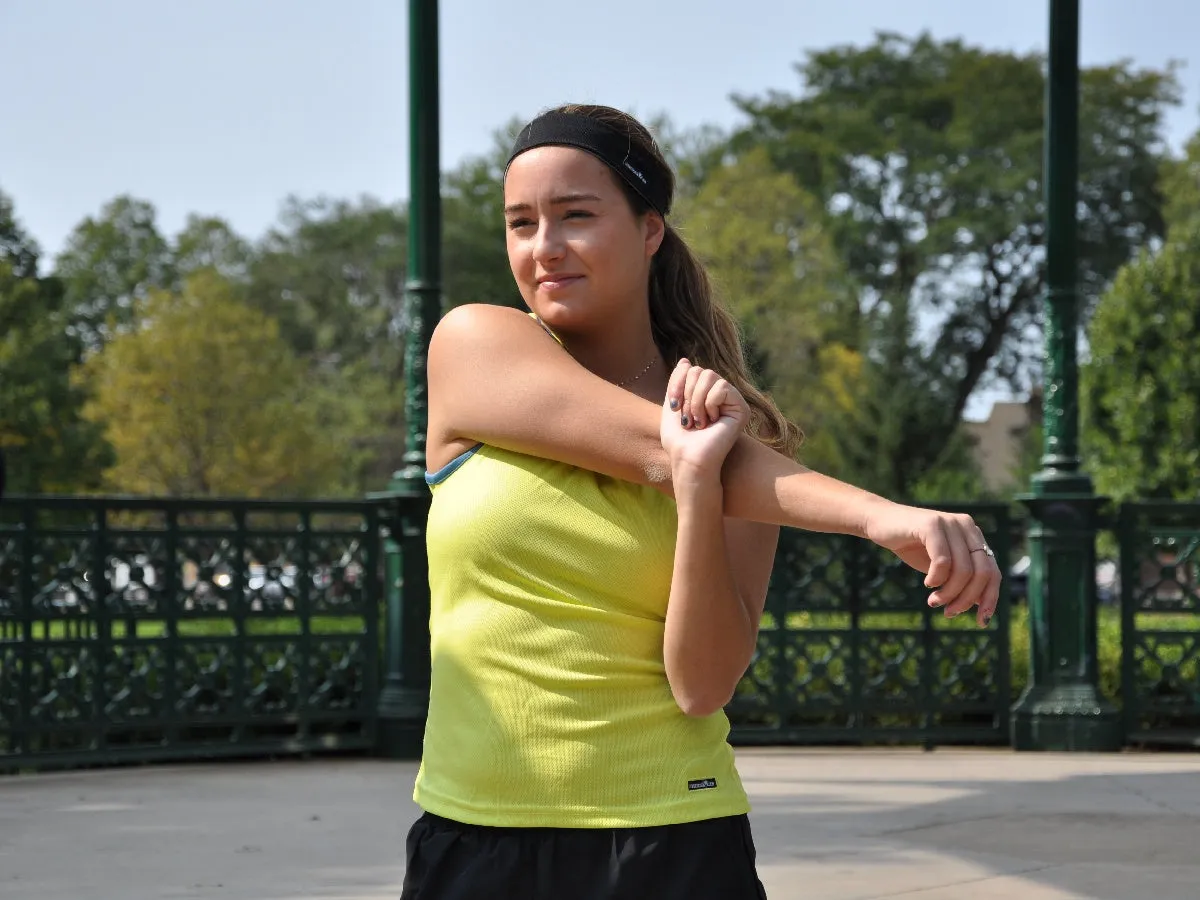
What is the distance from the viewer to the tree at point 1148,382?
101 feet

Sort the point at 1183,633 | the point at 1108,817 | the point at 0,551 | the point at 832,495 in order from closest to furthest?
1. the point at 832,495
2. the point at 1108,817
3. the point at 0,551
4. the point at 1183,633

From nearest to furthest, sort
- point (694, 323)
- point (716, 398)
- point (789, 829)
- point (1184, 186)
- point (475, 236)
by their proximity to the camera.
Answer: point (716, 398) < point (694, 323) < point (789, 829) < point (1184, 186) < point (475, 236)

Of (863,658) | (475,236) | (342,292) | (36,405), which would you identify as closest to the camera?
(863,658)

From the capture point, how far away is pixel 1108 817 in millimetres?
6676

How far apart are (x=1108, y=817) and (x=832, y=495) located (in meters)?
5.60

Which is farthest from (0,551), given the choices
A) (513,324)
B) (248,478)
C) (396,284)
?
(396,284)

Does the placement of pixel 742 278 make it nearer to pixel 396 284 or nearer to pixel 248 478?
pixel 248 478

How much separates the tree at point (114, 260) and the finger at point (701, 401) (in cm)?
6099

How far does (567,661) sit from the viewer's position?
1707 millimetres

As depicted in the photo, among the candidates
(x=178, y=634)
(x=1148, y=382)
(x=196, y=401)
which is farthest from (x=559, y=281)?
(x=196, y=401)

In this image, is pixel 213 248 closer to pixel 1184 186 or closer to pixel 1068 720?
pixel 1184 186

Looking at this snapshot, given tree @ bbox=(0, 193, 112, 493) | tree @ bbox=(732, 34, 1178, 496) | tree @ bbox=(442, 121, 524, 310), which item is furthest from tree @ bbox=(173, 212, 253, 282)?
tree @ bbox=(0, 193, 112, 493)

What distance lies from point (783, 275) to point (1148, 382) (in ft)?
38.0

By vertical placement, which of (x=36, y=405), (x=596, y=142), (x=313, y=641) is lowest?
(x=313, y=641)
